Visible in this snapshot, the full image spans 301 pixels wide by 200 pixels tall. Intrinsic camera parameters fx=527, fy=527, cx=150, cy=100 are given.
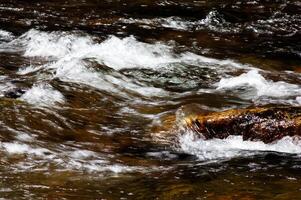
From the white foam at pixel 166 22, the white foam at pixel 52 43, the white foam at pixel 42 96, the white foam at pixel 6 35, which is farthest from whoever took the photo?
the white foam at pixel 166 22

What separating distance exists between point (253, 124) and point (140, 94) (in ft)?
8.13

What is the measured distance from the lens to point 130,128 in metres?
6.78

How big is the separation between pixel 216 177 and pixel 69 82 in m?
3.93

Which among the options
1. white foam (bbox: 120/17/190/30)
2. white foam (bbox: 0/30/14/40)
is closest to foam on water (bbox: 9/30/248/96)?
white foam (bbox: 0/30/14/40)

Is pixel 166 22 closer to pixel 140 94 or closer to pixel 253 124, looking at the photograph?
pixel 140 94

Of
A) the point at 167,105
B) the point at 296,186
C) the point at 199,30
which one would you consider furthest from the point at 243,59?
the point at 296,186

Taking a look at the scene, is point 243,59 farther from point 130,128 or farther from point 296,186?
point 296,186

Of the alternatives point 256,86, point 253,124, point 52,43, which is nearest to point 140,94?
point 256,86

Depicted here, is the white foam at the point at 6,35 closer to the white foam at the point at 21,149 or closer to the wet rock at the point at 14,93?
the wet rock at the point at 14,93

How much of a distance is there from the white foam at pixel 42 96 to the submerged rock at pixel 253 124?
6.94 feet

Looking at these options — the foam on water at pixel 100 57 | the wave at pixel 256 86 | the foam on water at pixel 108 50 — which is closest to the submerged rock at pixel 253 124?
the wave at pixel 256 86

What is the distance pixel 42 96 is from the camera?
7.50 metres

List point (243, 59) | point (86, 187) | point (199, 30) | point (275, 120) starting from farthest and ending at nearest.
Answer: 1. point (199, 30)
2. point (243, 59)
3. point (275, 120)
4. point (86, 187)

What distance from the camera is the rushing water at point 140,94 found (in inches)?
194
